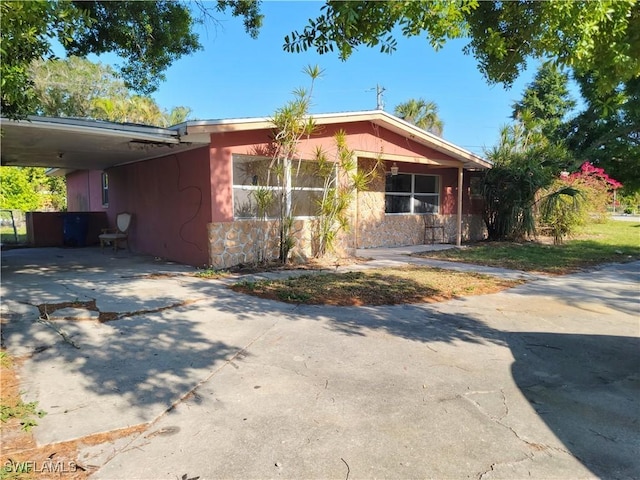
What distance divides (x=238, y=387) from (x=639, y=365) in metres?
3.73

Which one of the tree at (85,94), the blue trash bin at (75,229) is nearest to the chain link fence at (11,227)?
the blue trash bin at (75,229)

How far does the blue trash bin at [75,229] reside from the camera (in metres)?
14.2

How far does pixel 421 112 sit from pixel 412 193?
17.8 metres

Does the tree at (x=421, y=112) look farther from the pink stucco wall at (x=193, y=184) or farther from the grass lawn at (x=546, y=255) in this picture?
the grass lawn at (x=546, y=255)

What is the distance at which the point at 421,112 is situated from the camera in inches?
1193

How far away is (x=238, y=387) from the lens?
349 cm

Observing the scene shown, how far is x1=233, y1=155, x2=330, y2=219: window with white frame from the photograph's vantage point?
9359 mm

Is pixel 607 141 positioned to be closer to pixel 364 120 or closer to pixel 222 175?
pixel 364 120

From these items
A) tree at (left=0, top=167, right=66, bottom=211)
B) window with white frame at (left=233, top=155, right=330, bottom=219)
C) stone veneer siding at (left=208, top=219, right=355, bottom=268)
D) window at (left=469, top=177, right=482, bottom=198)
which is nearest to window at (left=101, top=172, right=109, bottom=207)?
window with white frame at (left=233, top=155, right=330, bottom=219)

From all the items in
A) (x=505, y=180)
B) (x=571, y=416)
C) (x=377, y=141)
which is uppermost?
(x=377, y=141)

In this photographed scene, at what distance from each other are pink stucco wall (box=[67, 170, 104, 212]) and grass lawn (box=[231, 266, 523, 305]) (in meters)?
10.9

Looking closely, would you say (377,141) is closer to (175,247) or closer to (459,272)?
(459,272)

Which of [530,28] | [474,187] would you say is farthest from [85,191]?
[530,28]

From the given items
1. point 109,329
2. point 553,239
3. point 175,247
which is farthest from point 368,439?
point 553,239
